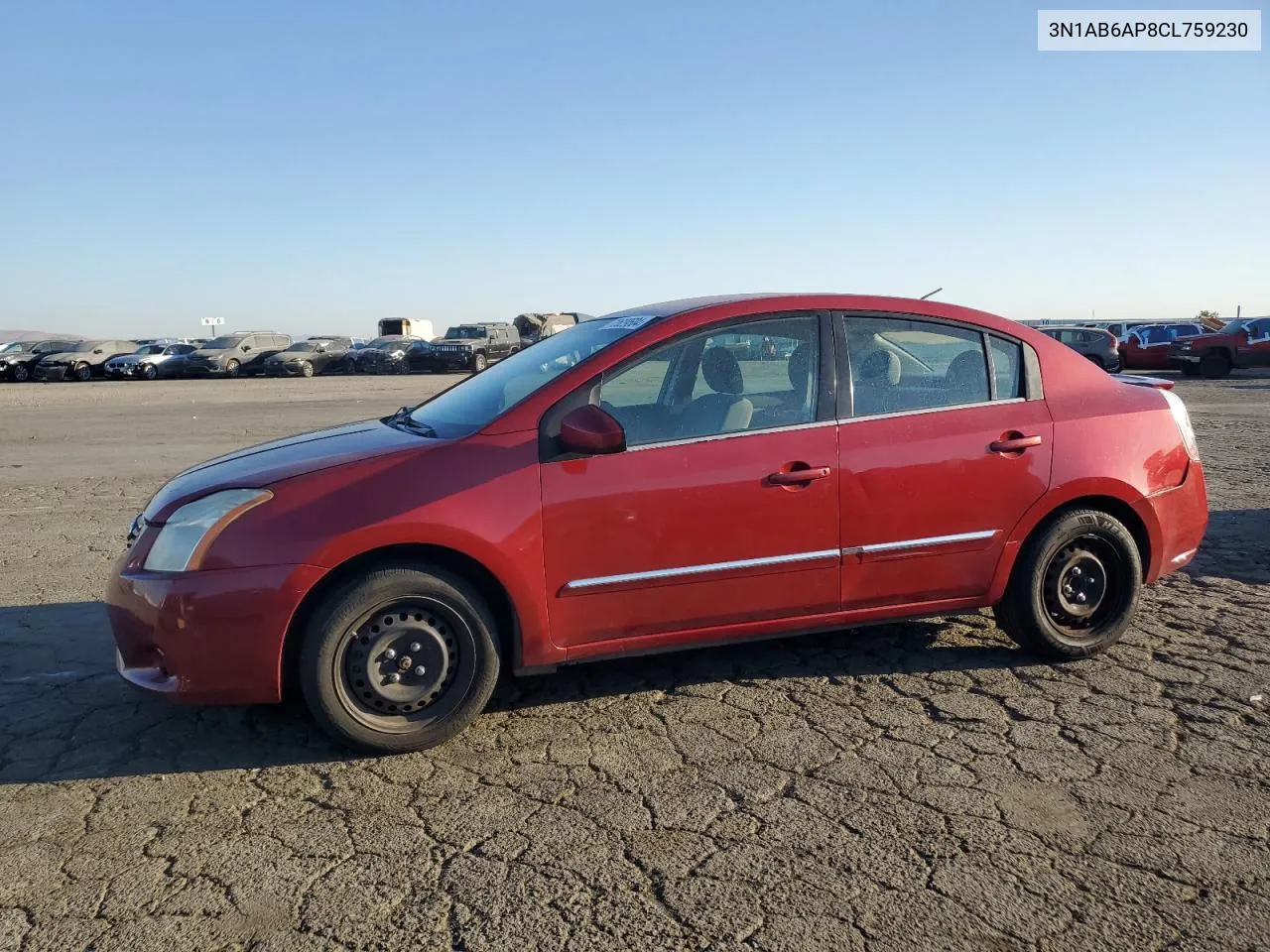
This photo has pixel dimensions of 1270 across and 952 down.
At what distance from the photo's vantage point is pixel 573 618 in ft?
12.4

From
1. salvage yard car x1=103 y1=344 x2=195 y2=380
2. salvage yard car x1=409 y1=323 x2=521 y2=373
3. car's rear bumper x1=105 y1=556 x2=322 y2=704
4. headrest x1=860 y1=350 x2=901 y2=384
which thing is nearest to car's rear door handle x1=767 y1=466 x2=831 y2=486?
headrest x1=860 y1=350 x2=901 y2=384

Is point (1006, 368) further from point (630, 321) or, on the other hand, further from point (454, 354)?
point (454, 354)

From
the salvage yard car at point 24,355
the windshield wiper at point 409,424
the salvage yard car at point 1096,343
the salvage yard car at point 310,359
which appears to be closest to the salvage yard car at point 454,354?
the salvage yard car at point 310,359

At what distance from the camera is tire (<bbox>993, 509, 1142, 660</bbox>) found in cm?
440

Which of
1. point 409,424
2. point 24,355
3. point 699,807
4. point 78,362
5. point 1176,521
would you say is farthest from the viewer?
point 24,355

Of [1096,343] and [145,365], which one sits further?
[145,365]

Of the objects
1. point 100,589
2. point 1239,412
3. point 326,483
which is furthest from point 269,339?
point 326,483

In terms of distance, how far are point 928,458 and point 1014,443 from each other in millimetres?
422

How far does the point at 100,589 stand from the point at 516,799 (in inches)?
152

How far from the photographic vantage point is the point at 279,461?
3.86m

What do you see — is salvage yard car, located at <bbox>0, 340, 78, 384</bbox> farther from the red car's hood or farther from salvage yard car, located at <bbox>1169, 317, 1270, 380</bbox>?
the red car's hood

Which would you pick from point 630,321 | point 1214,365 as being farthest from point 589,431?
point 1214,365

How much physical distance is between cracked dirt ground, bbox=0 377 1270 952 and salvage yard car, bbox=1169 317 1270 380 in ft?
89.0

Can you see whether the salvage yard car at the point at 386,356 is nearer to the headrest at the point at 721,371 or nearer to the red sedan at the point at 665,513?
the red sedan at the point at 665,513
